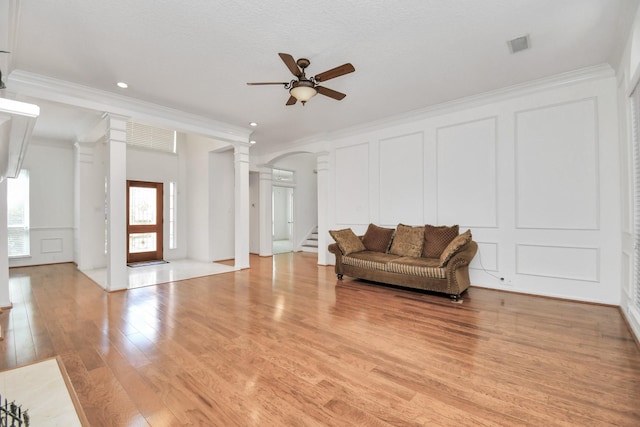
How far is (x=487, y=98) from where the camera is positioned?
173 inches

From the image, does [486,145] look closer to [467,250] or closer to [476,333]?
[467,250]

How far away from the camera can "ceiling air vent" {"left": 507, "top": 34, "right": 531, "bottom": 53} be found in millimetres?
3016

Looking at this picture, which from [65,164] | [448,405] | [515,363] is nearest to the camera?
[448,405]

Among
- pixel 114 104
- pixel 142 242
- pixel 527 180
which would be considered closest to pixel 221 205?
pixel 142 242

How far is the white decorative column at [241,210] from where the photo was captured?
19.9ft

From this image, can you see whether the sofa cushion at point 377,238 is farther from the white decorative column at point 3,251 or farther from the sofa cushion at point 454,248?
the white decorative column at point 3,251

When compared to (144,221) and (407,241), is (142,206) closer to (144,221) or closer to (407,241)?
(144,221)

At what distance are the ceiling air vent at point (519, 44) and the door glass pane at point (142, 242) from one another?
776 centimetres

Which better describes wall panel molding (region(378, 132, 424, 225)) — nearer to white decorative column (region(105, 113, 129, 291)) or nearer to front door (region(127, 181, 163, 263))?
white decorative column (region(105, 113, 129, 291))

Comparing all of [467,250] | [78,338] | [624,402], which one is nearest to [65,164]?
[78,338]

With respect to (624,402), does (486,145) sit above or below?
above

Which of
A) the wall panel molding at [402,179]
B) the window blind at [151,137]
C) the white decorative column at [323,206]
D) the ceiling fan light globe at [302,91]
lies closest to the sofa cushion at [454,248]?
the wall panel molding at [402,179]

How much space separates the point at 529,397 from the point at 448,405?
553 mm

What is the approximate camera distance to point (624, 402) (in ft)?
5.80
